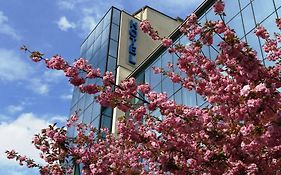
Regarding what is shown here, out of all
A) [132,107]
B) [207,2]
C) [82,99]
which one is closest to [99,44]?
[82,99]

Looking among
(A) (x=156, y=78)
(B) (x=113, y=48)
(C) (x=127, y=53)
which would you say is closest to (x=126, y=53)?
(C) (x=127, y=53)

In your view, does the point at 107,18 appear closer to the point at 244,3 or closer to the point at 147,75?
the point at 147,75

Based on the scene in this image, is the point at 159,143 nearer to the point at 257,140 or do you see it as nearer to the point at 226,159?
the point at 226,159

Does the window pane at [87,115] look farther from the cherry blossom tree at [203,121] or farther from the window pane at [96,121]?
the cherry blossom tree at [203,121]

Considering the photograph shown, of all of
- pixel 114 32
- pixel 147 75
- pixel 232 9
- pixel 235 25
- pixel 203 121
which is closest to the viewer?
pixel 203 121

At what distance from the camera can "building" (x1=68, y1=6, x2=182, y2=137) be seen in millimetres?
25844

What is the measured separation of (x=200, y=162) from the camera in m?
6.61

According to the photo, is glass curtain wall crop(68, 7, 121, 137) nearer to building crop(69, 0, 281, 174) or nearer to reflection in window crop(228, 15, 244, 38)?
building crop(69, 0, 281, 174)

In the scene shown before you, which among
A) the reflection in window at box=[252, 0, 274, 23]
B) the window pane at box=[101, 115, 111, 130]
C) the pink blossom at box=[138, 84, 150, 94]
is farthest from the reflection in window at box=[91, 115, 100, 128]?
the pink blossom at box=[138, 84, 150, 94]

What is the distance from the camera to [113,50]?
2697cm

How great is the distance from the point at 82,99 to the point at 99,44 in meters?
3.96

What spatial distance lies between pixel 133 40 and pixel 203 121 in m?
A: 22.3

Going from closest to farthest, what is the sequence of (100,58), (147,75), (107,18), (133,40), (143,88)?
(143,88) → (147,75) → (100,58) → (133,40) → (107,18)

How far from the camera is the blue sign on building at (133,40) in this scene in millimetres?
27688
